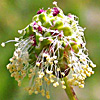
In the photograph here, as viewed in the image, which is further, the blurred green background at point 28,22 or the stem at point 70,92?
the blurred green background at point 28,22

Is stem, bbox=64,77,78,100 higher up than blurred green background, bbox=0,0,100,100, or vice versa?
blurred green background, bbox=0,0,100,100

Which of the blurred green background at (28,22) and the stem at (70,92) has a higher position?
the blurred green background at (28,22)

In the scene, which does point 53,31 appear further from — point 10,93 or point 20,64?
point 10,93

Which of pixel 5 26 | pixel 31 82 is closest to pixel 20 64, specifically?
pixel 31 82

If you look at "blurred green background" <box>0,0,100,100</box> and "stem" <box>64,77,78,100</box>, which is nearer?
"stem" <box>64,77,78,100</box>

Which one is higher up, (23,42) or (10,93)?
(10,93)

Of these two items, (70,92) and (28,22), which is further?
(28,22)

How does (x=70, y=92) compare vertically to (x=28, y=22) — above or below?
below

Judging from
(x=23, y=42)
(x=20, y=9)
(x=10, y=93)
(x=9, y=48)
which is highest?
(x=20, y=9)
